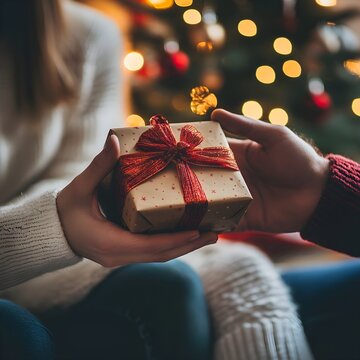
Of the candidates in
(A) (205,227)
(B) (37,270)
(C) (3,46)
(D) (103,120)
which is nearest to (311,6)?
(D) (103,120)

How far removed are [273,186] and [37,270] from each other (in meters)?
0.36

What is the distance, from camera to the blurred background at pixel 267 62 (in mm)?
1259

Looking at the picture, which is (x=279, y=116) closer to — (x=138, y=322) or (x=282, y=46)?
(x=282, y=46)

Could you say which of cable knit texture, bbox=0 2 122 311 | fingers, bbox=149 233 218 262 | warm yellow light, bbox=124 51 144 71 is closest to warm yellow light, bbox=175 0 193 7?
warm yellow light, bbox=124 51 144 71

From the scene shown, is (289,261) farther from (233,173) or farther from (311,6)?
(233,173)

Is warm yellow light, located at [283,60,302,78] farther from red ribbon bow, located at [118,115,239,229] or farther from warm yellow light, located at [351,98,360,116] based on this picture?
red ribbon bow, located at [118,115,239,229]

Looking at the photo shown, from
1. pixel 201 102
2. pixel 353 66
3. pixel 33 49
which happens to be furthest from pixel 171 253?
pixel 353 66

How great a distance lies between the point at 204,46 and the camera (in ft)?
4.01

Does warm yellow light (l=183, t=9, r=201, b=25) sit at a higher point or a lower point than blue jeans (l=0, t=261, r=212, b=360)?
higher

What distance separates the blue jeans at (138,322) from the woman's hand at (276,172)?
0.16 m

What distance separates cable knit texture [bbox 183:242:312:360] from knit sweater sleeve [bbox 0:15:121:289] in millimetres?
237

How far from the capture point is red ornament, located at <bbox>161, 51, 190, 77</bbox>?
1246 millimetres

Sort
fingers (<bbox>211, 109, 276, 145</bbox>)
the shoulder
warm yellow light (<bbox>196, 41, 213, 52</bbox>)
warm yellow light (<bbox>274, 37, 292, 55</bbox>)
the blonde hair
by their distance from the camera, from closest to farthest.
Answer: fingers (<bbox>211, 109, 276, 145</bbox>), the blonde hair, the shoulder, warm yellow light (<bbox>196, 41, 213, 52</bbox>), warm yellow light (<bbox>274, 37, 292, 55</bbox>)

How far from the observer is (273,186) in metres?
0.69
